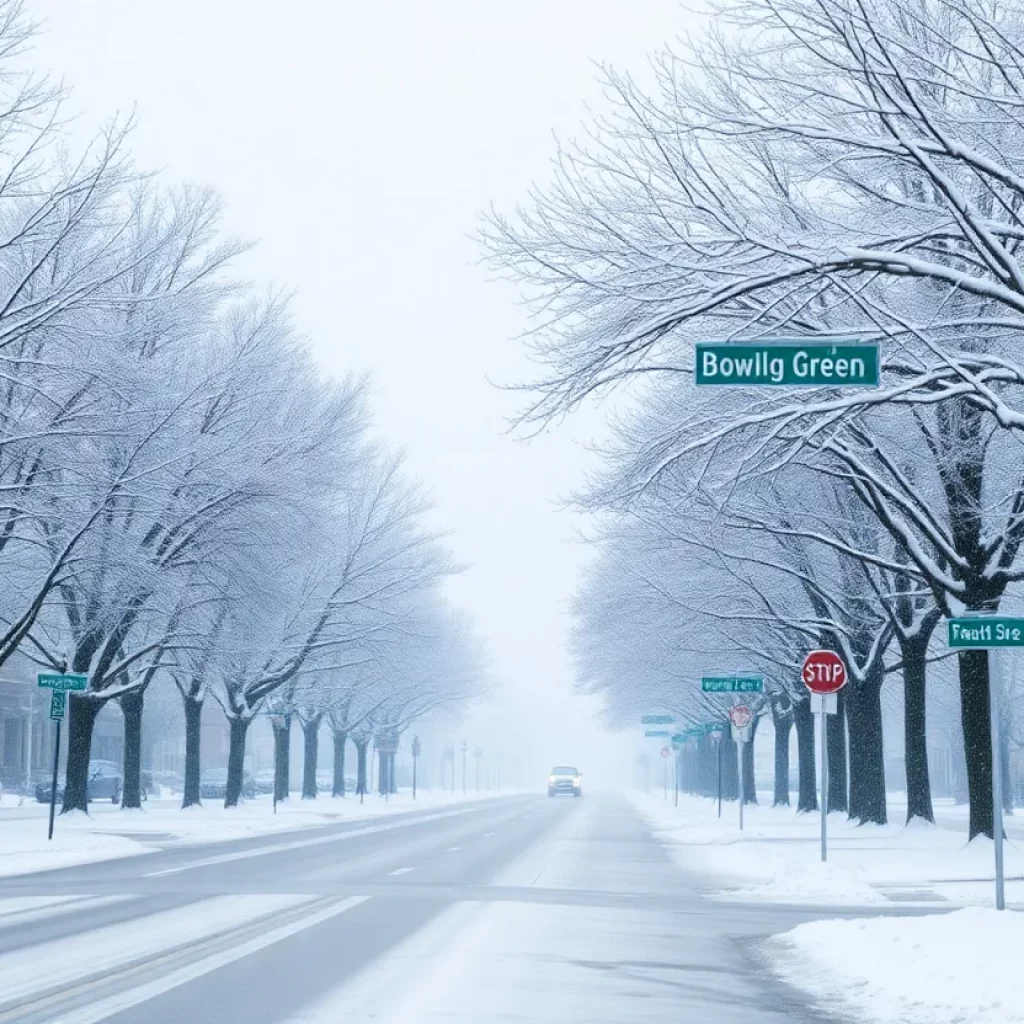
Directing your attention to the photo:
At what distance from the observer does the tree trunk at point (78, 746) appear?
41.4 metres

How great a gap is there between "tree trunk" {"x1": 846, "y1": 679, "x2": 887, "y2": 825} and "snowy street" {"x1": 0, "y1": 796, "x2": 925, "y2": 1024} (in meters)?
13.8

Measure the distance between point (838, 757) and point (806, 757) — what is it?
327 cm

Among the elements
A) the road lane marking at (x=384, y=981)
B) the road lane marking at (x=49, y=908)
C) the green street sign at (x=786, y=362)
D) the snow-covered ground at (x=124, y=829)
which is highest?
the green street sign at (x=786, y=362)

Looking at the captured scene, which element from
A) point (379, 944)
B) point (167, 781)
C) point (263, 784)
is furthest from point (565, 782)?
point (379, 944)

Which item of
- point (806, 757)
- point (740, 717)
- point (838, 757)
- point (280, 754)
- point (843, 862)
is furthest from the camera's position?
point (280, 754)

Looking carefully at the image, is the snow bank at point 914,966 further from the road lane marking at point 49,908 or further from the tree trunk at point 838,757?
the tree trunk at point 838,757

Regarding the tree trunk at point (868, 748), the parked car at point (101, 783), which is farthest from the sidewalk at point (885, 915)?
the parked car at point (101, 783)

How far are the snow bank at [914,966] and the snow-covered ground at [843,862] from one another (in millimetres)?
5548

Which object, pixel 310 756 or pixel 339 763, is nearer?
pixel 310 756

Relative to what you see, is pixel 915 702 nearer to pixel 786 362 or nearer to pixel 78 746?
pixel 78 746

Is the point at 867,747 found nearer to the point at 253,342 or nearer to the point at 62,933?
the point at 253,342

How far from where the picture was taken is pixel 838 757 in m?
49.5

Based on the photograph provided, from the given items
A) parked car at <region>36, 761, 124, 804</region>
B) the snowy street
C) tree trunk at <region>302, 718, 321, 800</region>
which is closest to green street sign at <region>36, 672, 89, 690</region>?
the snowy street

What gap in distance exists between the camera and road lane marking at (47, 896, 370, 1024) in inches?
411
